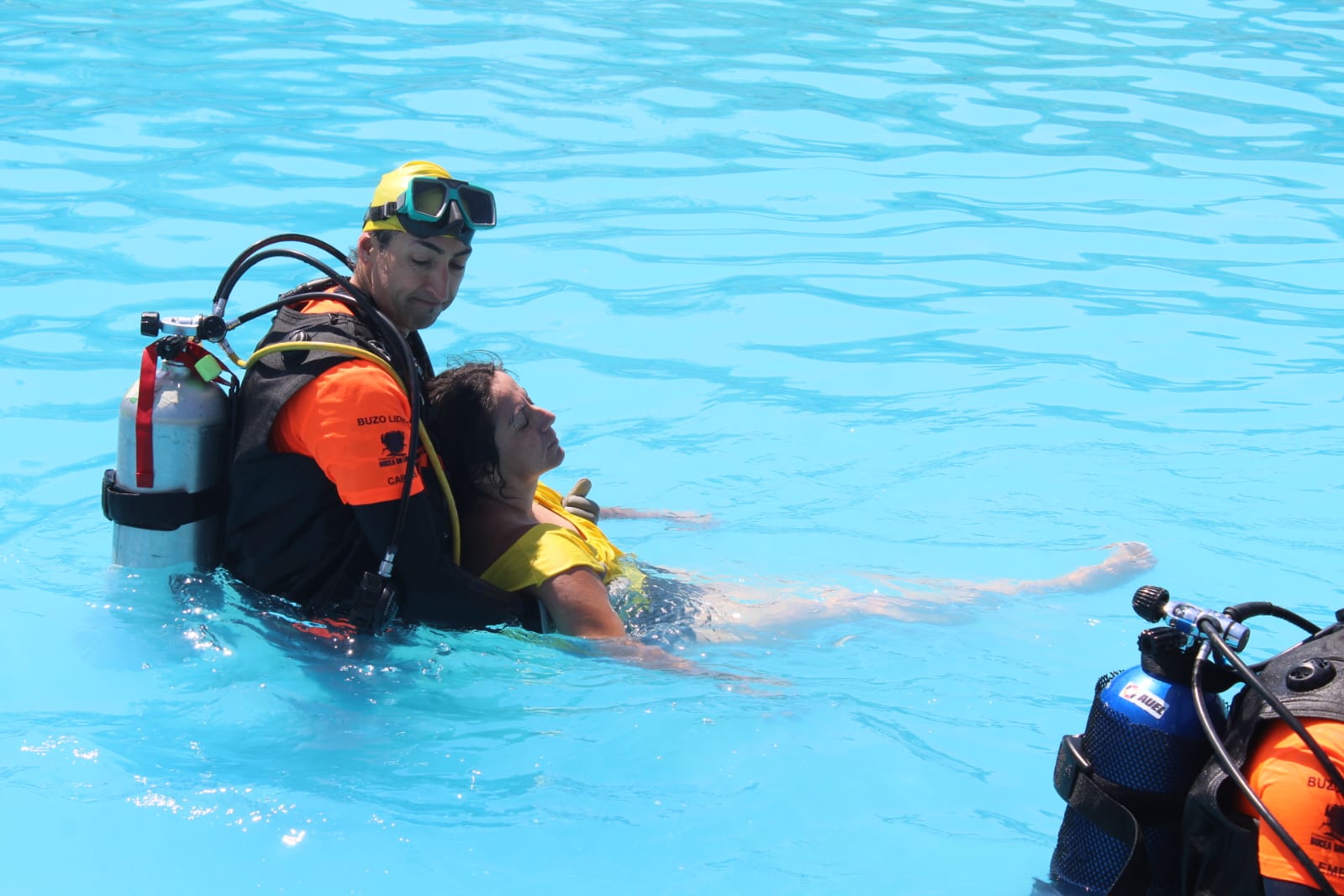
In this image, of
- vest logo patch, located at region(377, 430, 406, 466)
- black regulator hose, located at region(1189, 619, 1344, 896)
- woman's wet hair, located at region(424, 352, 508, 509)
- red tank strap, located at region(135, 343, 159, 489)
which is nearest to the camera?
black regulator hose, located at region(1189, 619, 1344, 896)

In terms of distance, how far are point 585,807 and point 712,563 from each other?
1.96 m

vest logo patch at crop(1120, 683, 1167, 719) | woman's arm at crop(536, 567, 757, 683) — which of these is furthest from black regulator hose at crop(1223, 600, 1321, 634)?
woman's arm at crop(536, 567, 757, 683)

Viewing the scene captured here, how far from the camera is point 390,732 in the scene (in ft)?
12.2

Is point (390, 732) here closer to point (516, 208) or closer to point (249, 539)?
point (249, 539)

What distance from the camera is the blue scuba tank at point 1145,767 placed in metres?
2.45

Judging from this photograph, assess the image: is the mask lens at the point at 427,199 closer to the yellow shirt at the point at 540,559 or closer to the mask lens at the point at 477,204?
the mask lens at the point at 477,204

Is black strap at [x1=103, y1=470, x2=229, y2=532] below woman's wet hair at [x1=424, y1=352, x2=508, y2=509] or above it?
below

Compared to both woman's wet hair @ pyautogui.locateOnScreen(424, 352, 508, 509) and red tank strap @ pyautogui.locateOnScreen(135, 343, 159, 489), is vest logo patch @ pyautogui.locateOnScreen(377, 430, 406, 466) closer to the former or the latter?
woman's wet hair @ pyautogui.locateOnScreen(424, 352, 508, 509)

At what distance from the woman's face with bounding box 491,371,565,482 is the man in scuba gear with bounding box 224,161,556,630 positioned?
0.25 m

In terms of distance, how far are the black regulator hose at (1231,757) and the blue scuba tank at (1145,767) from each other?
0.16 ft

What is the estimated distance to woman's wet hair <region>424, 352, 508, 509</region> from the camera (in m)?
3.98

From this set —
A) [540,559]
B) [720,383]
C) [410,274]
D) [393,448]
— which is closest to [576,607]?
[540,559]

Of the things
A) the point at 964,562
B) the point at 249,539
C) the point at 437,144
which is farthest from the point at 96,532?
the point at 437,144

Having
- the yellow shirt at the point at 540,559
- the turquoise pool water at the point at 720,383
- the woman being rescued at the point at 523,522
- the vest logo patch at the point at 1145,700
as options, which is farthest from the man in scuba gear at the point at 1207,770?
the yellow shirt at the point at 540,559
